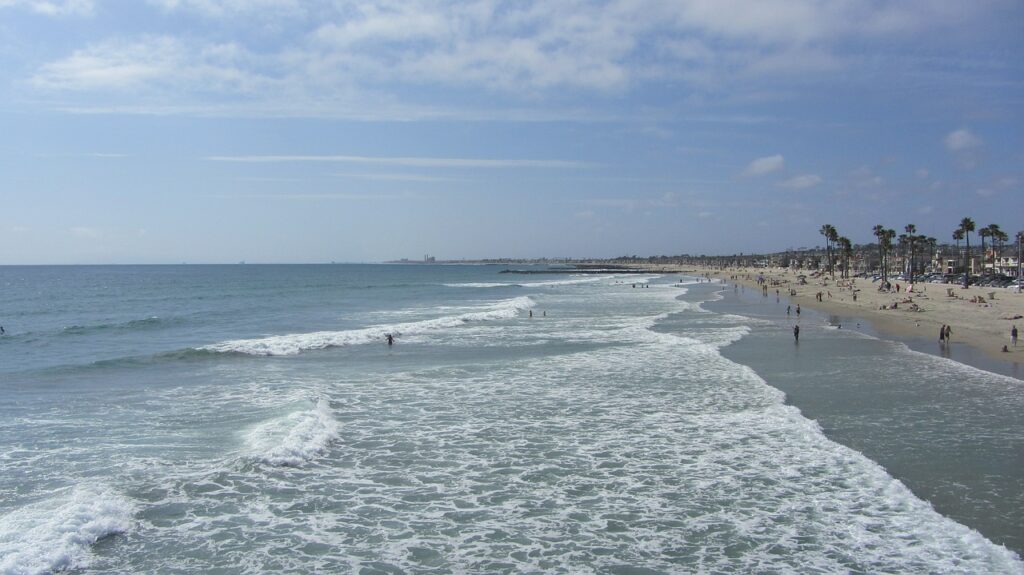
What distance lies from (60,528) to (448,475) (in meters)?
6.15

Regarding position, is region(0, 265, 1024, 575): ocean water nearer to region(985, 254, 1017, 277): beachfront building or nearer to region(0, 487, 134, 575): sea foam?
region(0, 487, 134, 575): sea foam

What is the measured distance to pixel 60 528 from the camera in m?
10.1

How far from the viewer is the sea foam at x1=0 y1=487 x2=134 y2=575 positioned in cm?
916

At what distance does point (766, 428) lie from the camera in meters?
15.6

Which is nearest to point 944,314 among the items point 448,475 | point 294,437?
point 448,475

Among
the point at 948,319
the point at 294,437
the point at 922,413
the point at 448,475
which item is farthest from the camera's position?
the point at 948,319

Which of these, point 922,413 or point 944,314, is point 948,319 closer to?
point 944,314

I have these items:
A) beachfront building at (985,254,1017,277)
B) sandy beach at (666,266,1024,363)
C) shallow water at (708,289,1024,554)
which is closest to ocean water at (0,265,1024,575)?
shallow water at (708,289,1024,554)

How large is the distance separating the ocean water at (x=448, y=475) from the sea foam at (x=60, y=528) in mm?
37

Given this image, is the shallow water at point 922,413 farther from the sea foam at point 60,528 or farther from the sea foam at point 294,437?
the sea foam at point 60,528

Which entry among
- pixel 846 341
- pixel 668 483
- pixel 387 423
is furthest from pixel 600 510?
pixel 846 341

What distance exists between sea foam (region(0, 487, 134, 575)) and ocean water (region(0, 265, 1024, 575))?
0.04 m

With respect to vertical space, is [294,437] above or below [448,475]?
above

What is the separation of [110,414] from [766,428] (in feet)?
55.0
